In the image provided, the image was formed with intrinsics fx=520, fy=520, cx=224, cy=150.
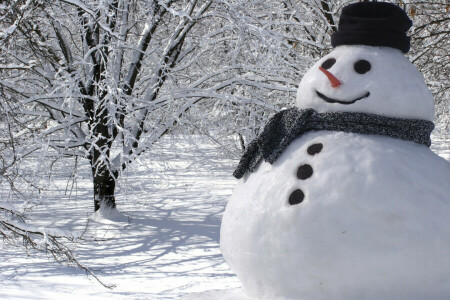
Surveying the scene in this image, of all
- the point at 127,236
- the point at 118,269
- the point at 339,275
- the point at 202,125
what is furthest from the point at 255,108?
the point at 339,275

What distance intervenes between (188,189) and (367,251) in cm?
946

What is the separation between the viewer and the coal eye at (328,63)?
9.24 ft

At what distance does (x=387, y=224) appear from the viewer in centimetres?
234

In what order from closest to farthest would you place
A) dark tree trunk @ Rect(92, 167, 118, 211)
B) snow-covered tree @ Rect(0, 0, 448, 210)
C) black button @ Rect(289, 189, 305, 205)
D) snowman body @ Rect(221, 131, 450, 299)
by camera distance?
snowman body @ Rect(221, 131, 450, 299), black button @ Rect(289, 189, 305, 205), snow-covered tree @ Rect(0, 0, 448, 210), dark tree trunk @ Rect(92, 167, 118, 211)

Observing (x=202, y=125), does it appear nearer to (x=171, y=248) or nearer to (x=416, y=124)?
(x=171, y=248)

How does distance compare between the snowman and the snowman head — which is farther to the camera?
the snowman head

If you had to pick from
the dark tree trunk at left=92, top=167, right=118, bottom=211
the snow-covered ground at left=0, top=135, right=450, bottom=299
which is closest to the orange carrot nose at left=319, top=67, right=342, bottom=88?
the snow-covered ground at left=0, top=135, right=450, bottom=299

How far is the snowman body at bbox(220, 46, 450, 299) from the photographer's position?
7.70ft

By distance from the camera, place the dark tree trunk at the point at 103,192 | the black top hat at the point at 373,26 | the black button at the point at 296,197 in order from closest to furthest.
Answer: the black button at the point at 296,197 < the black top hat at the point at 373,26 < the dark tree trunk at the point at 103,192

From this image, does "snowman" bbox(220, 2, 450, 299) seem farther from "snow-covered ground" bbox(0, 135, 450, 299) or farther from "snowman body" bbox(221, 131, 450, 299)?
"snow-covered ground" bbox(0, 135, 450, 299)

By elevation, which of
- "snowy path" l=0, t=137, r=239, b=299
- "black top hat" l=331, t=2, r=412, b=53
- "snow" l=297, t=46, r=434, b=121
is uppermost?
"black top hat" l=331, t=2, r=412, b=53

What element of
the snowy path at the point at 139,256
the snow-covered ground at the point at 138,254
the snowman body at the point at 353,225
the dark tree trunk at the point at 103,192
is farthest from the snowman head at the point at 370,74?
the dark tree trunk at the point at 103,192

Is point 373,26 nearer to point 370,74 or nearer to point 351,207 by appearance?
point 370,74

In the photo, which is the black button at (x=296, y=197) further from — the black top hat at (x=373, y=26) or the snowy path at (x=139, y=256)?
the snowy path at (x=139, y=256)
